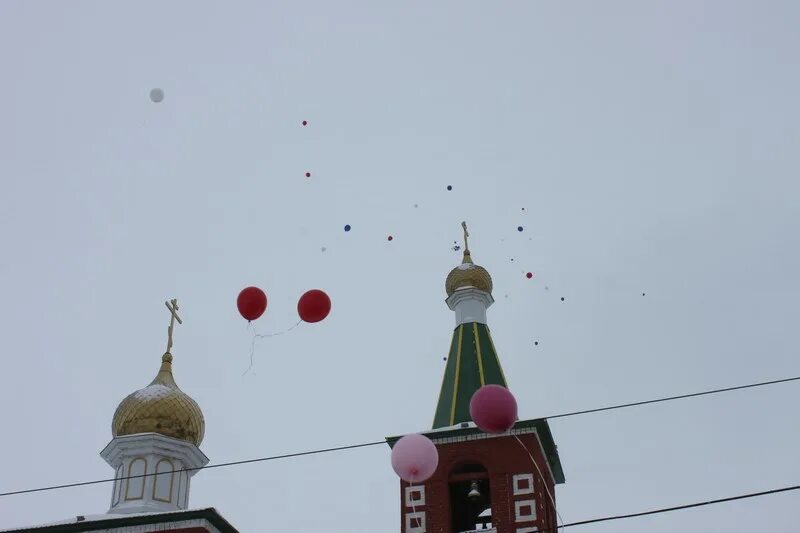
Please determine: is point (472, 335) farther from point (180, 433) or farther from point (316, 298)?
point (316, 298)

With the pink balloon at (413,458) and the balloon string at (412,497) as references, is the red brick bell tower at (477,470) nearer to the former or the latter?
the balloon string at (412,497)

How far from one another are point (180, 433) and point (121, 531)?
3524 mm

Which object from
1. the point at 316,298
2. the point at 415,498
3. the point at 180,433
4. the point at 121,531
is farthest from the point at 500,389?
the point at 180,433

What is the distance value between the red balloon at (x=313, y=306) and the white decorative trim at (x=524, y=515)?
22.5 ft

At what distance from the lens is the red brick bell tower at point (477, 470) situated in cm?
2352

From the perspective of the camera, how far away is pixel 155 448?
26.2 metres

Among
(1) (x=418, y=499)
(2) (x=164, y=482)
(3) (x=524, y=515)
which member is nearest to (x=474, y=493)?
(3) (x=524, y=515)

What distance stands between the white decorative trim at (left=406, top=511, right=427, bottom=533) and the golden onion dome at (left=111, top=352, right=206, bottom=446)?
216 inches

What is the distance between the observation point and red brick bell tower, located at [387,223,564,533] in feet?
77.2

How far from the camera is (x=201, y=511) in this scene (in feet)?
75.1

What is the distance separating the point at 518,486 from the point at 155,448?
7.87 metres

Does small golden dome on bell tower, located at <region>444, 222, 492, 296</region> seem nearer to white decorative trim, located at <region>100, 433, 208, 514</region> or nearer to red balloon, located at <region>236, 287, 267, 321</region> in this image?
white decorative trim, located at <region>100, 433, 208, 514</region>

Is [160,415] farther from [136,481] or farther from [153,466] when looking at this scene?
[136,481]

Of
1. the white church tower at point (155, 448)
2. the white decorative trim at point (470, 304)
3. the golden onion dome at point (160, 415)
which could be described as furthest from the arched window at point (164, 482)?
the white decorative trim at point (470, 304)
